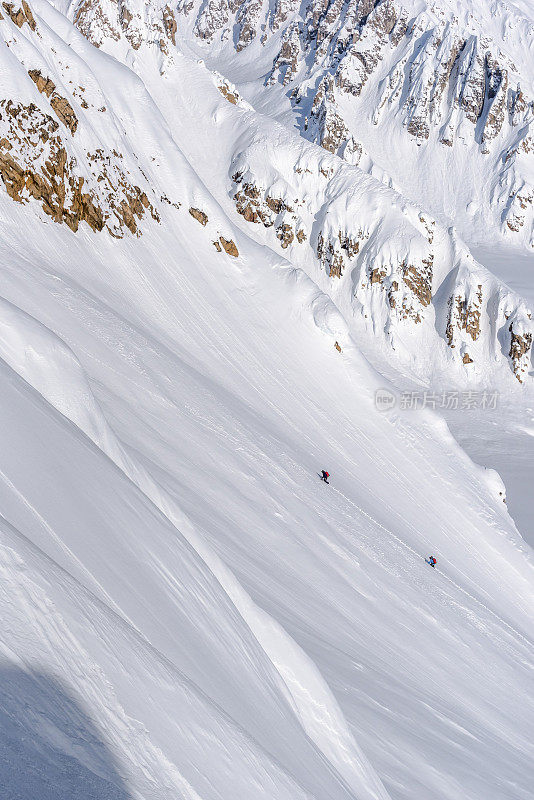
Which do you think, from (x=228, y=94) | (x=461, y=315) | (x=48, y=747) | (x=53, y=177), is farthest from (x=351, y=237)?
(x=48, y=747)

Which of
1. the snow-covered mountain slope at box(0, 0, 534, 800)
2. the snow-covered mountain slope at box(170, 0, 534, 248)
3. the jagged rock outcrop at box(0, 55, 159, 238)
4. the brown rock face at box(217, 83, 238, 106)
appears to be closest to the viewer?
the snow-covered mountain slope at box(0, 0, 534, 800)

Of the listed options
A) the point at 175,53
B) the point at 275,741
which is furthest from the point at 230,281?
the point at 175,53

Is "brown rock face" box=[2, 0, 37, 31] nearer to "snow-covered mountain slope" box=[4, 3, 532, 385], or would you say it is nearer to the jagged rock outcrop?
the jagged rock outcrop

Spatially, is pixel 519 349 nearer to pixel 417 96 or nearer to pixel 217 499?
pixel 217 499

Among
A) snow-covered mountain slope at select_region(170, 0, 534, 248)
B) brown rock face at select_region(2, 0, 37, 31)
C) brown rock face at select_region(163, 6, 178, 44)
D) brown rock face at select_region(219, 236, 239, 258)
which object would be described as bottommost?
brown rock face at select_region(219, 236, 239, 258)

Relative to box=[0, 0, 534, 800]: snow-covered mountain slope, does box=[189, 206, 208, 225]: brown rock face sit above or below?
above

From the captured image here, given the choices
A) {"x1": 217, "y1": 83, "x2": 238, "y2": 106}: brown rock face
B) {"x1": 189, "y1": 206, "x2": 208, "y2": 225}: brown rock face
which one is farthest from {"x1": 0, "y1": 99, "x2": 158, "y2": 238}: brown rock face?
{"x1": 217, "y1": 83, "x2": 238, "y2": 106}: brown rock face

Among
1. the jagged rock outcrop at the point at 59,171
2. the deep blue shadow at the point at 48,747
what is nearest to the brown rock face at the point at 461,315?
the jagged rock outcrop at the point at 59,171

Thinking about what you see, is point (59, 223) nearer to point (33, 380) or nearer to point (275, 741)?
point (33, 380)
